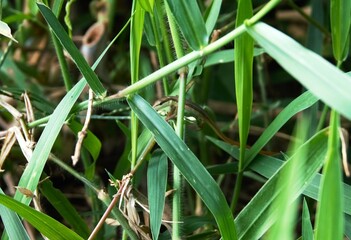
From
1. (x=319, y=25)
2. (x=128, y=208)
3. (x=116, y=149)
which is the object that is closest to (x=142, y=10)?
(x=128, y=208)

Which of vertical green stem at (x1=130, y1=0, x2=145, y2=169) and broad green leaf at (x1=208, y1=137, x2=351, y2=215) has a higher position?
vertical green stem at (x1=130, y1=0, x2=145, y2=169)

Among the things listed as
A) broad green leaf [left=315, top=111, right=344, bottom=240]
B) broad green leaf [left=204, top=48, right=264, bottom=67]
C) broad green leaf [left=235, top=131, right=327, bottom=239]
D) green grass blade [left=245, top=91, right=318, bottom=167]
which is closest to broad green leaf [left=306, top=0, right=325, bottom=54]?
broad green leaf [left=204, top=48, right=264, bottom=67]

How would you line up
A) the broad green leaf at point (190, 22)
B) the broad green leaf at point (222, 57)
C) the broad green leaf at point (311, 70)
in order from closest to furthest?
the broad green leaf at point (311, 70), the broad green leaf at point (190, 22), the broad green leaf at point (222, 57)

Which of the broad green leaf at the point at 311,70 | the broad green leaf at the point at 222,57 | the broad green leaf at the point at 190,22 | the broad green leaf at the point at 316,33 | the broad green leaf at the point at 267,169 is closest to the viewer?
the broad green leaf at the point at 311,70

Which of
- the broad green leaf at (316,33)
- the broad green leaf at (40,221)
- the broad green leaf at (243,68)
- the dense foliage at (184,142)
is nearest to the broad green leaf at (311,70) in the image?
the dense foliage at (184,142)

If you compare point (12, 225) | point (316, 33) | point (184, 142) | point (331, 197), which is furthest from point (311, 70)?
point (316, 33)

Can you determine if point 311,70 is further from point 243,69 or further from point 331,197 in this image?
point 243,69

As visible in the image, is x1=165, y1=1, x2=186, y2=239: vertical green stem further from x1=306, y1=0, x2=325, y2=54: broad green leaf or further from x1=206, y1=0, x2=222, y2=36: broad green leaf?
x1=306, y1=0, x2=325, y2=54: broad green leaf

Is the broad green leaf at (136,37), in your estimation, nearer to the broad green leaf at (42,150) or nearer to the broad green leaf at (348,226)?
the broad green leaf at (42,150)
